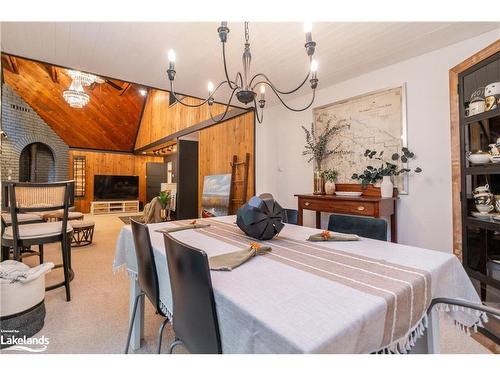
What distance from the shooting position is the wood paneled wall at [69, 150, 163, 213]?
27.6ft

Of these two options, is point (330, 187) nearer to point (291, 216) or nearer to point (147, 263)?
point (291, 216)

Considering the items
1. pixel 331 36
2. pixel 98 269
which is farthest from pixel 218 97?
pixel 98 269

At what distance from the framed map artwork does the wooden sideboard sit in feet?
0.67

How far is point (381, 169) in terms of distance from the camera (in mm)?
2629

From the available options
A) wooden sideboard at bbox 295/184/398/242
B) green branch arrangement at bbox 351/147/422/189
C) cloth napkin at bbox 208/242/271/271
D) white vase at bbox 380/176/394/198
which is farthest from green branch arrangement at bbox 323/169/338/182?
cloth napkin at bbox 208/242/271/271

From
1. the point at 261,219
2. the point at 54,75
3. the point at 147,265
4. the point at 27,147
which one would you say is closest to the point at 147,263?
the point at 147,265

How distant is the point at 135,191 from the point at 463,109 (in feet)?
31.3

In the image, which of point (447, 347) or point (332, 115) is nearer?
point (447, 347)

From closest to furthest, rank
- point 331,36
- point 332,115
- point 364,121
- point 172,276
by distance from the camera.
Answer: point 172,276, point 331,36, point 364,121, point 332,115

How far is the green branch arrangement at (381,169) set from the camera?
2.47 m

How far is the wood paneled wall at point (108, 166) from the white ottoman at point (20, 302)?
7.72 m
